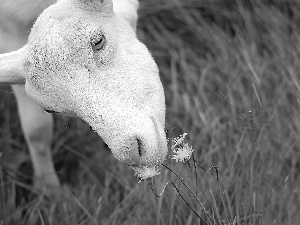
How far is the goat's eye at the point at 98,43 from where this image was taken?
117 cm

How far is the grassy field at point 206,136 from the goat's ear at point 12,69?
0.18 metres

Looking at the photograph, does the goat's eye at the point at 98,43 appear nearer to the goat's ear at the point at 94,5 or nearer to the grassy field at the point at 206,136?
the goat's ear at the point at 94,5

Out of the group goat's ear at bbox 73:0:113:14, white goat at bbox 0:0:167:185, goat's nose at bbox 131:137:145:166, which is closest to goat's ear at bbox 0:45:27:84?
white goat at bbox 0:0:167:185

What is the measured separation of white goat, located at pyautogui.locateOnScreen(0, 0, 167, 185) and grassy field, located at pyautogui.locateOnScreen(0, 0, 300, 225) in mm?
195

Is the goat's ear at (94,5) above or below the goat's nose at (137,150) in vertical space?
above

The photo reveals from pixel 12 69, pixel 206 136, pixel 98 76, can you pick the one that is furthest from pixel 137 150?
pixel 206 136

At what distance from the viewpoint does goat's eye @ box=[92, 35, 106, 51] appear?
117cm

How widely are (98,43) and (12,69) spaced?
21cm

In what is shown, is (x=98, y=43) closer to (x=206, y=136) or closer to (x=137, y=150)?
(x=137, y=150)

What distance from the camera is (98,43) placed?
3.89ft

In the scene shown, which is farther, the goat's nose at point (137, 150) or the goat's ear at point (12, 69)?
the goat's ear at point (12, 69)

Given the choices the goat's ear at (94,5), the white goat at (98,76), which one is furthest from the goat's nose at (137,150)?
the goat's ear at (94,5)

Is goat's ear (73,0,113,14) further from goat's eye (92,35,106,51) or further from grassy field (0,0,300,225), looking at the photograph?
grassy field (0,0,300,225)

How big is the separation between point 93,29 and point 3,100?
152cm
